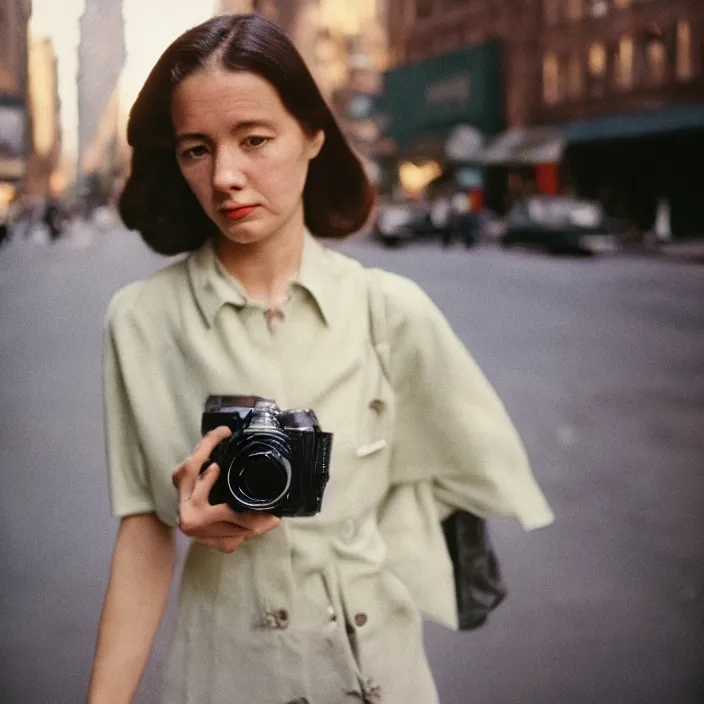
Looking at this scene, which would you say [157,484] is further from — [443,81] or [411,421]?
[443,81]

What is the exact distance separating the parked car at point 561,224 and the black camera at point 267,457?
1.28 metres

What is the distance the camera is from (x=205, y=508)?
1.02 meters

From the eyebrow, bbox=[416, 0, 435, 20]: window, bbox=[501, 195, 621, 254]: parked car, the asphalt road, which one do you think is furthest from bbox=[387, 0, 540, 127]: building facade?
the eyebrow

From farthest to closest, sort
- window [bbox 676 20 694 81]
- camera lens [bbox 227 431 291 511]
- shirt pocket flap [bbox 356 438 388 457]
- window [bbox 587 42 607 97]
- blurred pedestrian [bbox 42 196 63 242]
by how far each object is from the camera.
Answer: window [bbox 587 42 607 97]
window [bbox 676 20 694 81]
blurred pedestrian [bbox 42 196 63 242]
shirt pocket flap [bbox 356 438 388 457]
camera lens [bbox 227 431 291 511]

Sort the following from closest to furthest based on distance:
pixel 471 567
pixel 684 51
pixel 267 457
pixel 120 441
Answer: pixel 267 457, pixel 120 441, pixel 471 567, pixel 684 51

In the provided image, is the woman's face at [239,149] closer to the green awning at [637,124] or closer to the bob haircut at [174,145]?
the bob haircut at [174,145]

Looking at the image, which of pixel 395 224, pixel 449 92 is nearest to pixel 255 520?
pixel 395 224

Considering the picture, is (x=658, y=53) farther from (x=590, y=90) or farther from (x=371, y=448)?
(x=371, y=448)

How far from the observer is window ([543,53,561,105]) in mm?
2211

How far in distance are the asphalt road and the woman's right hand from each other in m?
0.44

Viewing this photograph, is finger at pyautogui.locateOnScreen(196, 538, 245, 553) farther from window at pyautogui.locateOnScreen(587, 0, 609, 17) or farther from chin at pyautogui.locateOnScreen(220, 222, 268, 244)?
window at pyautogui.locateOnScreen(587, 0, 609, 17)

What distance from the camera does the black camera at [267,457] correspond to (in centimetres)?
97

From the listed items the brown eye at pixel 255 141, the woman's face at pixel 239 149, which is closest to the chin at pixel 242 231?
the woman's face at pixel 239 149

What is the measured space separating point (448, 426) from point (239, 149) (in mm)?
550
